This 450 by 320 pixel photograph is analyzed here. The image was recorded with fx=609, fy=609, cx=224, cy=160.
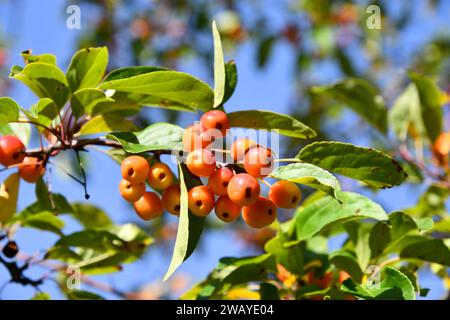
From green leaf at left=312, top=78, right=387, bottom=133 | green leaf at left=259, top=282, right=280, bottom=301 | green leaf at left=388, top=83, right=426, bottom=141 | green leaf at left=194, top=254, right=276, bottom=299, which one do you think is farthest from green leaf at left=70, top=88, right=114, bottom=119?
green leaf at left=388, top=83, right=426, bottom=141

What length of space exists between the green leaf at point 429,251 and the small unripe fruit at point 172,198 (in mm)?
688

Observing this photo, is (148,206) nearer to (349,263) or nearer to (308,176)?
(308,176)

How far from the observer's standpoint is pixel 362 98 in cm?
239

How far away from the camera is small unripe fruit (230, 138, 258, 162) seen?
4.47 feet

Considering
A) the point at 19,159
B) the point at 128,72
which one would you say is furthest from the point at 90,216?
the point at 128,72

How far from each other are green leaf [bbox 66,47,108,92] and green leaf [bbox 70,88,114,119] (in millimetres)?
39

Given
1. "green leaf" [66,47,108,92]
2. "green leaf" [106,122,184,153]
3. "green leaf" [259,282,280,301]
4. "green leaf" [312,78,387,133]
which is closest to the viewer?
"green leaf" [106,122,184,153]

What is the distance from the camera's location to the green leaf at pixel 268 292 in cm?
168

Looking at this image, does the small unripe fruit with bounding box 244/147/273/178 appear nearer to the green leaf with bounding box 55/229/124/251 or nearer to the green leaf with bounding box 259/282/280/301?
the green leaf with bounding box 259/282/280/301

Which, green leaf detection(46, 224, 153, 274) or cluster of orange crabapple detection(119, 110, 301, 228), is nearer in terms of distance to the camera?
cluster of orange crabapple detection(119, 110, 301, 228)

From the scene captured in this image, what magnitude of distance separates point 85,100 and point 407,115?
60.3 inches
